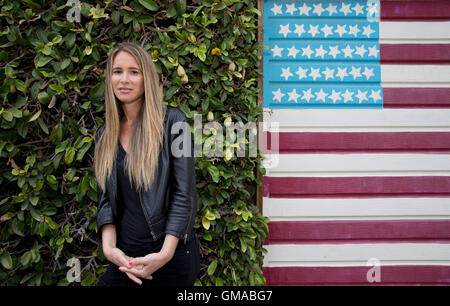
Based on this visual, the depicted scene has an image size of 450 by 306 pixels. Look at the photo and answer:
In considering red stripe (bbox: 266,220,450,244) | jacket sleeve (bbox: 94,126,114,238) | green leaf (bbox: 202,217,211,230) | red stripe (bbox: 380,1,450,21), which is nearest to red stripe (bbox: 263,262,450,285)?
red stripe (bbox: 266,220,450,244)

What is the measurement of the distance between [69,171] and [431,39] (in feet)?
10.4

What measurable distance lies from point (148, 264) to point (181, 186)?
1.35ft

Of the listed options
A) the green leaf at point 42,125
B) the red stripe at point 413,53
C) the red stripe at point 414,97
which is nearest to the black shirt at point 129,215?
the green leaf at point 42,125

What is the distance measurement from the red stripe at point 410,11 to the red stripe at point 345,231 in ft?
5.89

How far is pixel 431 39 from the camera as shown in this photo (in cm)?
268

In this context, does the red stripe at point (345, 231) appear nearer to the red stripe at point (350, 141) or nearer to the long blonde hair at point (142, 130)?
the red stripe at point (350, 141)

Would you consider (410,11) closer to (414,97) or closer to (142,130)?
(414,97)

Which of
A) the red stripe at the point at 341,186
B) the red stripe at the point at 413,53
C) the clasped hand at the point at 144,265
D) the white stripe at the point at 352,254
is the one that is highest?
the red stripe at the point at 413,53

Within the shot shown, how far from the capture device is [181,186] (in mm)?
1550

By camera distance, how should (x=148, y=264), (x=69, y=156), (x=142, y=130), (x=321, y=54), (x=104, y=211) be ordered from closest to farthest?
1. (x=148, y=264)
2. (x=142, y=130)
3. (x=104, y=211)
4. (x=69, y=156)
5. (x=321, y=54)

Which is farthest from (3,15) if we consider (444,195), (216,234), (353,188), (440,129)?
(444,195)

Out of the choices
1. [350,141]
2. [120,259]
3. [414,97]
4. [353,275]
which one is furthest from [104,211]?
[414,97]

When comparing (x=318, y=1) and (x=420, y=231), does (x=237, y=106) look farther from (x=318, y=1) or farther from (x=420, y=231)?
(x=420, y=231)

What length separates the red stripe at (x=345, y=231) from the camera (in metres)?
2.66
